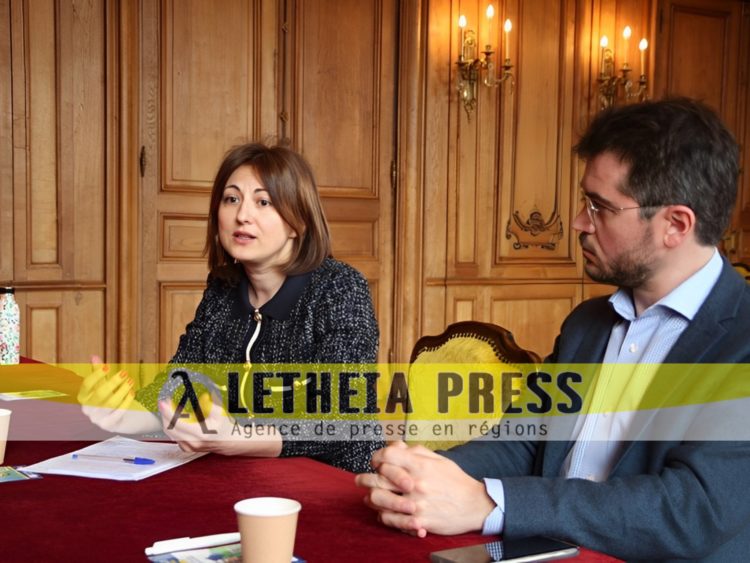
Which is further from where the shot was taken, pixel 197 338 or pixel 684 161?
pixel 197 338

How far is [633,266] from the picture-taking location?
63.3 inches

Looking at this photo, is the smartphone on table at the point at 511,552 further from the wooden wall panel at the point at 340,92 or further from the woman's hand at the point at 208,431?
A: the wooden wall panel at the point at 340,92

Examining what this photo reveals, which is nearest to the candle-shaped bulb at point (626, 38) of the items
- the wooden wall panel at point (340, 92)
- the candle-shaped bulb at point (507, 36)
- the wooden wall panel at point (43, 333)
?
the candle-shaped bulb at point (507, 36)

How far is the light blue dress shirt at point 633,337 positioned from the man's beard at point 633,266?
0.18ft

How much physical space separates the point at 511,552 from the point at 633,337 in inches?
24.9

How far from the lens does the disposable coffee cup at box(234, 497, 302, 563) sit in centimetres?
104

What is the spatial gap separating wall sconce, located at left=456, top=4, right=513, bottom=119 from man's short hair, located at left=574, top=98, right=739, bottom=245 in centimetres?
380

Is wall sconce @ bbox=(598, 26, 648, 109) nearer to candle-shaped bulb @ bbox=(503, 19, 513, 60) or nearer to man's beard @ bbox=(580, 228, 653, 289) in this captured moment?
candle-shaped bulb @ bbox=(503, 19, 513, 60)

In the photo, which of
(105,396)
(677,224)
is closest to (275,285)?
(105,396)

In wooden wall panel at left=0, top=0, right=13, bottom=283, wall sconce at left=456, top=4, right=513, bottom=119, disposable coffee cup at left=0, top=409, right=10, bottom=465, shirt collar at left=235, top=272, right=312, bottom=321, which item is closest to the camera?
disposable coffee cup at left=0, top=409, right=10, bottom=465

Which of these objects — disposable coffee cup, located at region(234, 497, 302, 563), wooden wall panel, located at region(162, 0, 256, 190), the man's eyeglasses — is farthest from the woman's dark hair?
wooden wall panel, located at region(162, 0, 256, 190)

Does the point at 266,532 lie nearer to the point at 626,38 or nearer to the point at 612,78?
the point at 612,78

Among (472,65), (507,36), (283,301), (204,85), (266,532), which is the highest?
(507,36)

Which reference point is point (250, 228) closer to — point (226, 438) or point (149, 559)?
point (226, 438)
